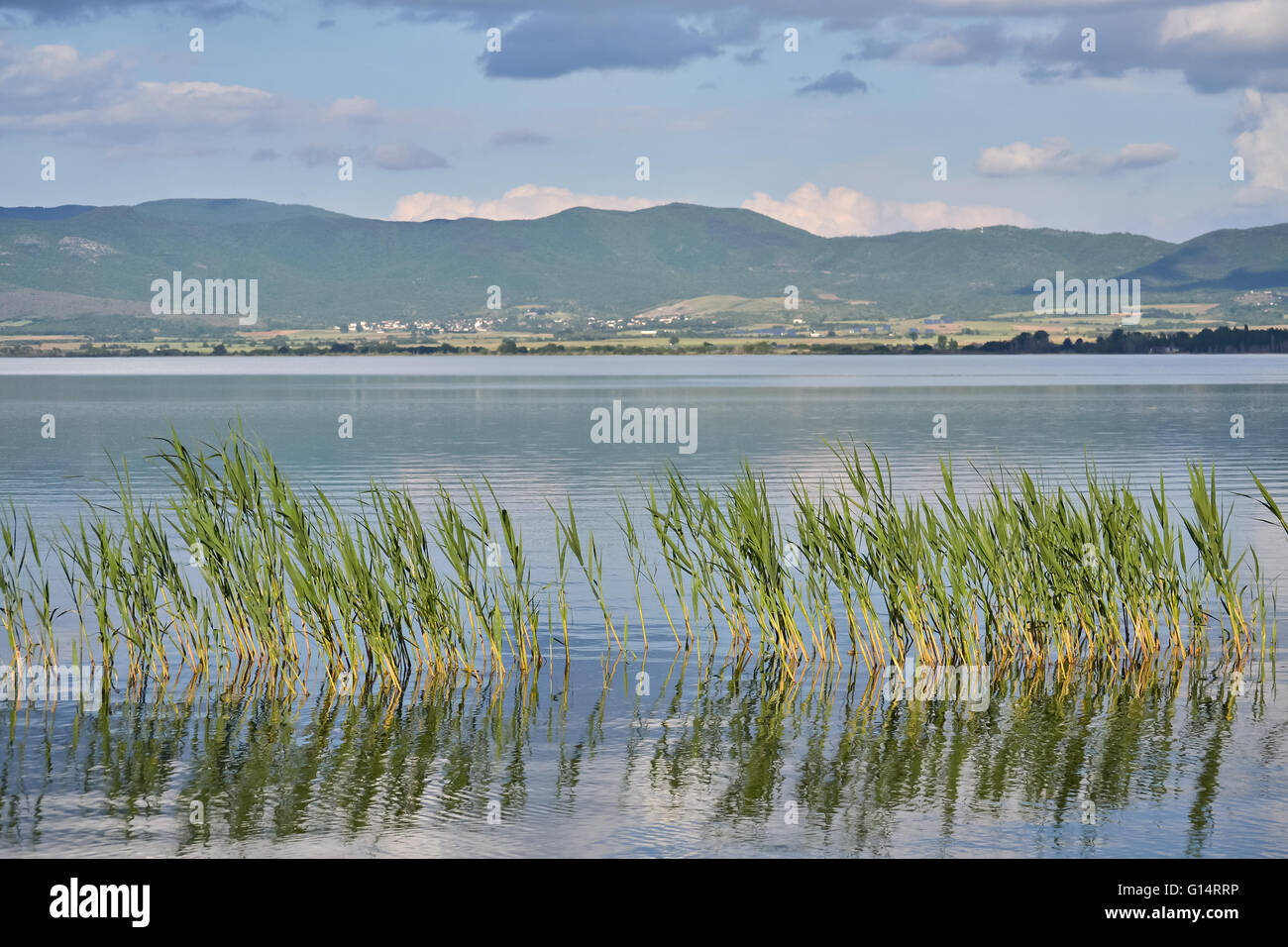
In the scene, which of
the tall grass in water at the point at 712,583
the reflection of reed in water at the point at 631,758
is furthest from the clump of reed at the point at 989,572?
Answer: the reflection of reed in water at the point at 631,758

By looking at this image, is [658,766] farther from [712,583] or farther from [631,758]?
[712,583]

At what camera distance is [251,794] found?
1197 cm

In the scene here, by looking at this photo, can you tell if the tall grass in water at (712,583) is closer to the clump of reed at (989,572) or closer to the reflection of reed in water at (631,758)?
the clump of reed at (989,572)

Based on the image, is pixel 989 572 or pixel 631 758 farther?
pixel 989 572

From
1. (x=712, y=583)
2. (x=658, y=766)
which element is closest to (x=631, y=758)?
(x=658, y=766)

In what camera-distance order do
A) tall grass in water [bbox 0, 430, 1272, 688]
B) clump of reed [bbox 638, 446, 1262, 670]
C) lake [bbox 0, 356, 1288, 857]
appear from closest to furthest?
1. lake [bbox 0, 356, 1288, 857]
2. tall grass in water [bbox 0, 430, 1272, 688]
3. clump of reed [bbox 638, 446, 1262, 670]

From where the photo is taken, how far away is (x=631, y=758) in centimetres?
1327

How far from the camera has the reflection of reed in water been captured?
37.5 feet

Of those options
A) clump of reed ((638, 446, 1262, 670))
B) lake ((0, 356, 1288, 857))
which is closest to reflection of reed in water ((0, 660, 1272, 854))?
lake ((0, 356, 1288, 857))

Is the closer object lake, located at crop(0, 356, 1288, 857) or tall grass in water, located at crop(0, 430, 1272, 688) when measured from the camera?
lake, located at crop(0, 356, 1288, 857)

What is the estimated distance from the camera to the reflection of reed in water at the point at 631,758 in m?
11.4

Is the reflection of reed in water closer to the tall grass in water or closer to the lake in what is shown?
the lake

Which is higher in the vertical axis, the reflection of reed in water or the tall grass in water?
the tall grass in water
